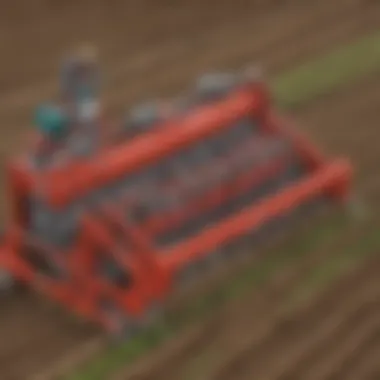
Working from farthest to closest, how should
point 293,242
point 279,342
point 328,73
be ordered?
point 328,73 < point 293,242 < point 279,342

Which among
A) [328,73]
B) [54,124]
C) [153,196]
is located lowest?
[153,196]

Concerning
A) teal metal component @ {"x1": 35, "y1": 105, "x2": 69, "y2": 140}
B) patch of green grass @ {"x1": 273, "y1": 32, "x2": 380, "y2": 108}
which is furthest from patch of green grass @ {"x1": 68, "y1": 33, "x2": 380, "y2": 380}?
teal metal component @ {"x1": 35, "y1": 105, "x2": 69, "y2": 140}

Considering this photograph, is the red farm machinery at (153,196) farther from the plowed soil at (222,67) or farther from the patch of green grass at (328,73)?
the patch of green grass at (328,73)

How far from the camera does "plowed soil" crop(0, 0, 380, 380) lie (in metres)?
1.22

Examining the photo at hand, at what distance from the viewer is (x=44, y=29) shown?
6.57ft

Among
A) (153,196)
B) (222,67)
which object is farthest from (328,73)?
(153,196)

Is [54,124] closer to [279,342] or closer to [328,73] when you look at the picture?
[279,342]

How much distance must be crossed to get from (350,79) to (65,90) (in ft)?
2.40

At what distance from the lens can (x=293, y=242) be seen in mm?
1430

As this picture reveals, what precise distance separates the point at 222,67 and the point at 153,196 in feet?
2.04

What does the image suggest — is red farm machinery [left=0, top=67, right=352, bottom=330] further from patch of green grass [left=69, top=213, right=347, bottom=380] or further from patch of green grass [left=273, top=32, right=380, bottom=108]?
patch of green grass [left=273, top=32, right=380, bottom=108]

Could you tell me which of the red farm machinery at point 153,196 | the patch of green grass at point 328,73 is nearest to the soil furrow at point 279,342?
the red farm machinery at point 153,196

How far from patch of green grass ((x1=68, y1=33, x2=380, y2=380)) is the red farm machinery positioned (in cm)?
4

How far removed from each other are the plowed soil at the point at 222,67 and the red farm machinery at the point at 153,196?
0.06 m
